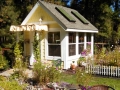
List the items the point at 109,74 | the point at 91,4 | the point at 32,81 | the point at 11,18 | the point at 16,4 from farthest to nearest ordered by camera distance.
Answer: the point at 91,4
the point at 16,4
the point at 11,18
the point at 109,74
the point at 32,81

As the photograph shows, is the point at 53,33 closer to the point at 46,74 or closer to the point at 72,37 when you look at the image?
the point at 72,37

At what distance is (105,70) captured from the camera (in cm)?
1315

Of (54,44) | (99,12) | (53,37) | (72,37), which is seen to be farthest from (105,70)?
(99,12)

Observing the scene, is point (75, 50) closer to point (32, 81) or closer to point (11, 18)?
point (32, 81)

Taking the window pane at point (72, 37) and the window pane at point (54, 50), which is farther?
the window pane at point (72, 37)

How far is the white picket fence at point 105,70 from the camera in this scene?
12.7 m

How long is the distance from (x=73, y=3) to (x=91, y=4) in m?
2.97

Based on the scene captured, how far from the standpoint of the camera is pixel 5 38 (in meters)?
21.2

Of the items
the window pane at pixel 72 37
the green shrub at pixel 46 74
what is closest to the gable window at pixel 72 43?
the window pane at pixel 72 37

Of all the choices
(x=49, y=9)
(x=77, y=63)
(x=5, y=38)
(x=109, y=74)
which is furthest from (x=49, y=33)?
(x=5, y=38)

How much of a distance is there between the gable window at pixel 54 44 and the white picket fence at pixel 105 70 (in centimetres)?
285

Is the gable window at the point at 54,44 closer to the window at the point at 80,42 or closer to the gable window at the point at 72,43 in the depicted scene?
the gable window at the point at 72,43

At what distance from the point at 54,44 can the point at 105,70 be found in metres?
4.32

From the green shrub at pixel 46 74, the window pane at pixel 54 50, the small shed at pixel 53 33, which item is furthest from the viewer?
the window pane at pixel 54 50
